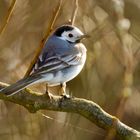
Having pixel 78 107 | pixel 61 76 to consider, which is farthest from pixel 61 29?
pixel 78 107

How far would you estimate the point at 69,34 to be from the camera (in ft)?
15.7

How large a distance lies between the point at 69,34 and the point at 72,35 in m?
0.04

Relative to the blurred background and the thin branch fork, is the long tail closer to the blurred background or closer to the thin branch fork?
the thin branch fork

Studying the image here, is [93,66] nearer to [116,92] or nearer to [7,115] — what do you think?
[116,92]

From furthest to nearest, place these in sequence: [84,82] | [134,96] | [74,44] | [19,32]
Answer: [134,96]
[84,82]
[19,32]
[74,44]

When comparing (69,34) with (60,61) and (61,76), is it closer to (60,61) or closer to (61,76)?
(60,61)

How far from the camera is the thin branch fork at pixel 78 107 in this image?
3.60 meters

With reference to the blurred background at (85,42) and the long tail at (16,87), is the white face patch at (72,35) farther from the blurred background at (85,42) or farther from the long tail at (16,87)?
the long tail at (16,87)

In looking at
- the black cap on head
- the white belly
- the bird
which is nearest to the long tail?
the bird

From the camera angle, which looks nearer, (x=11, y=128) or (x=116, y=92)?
(x=11, y=128)

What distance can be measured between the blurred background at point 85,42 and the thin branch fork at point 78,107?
115cm

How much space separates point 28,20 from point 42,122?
966 mm

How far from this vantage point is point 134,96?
5961mm

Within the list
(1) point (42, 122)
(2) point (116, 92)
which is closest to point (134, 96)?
(2) point (116, 92)
